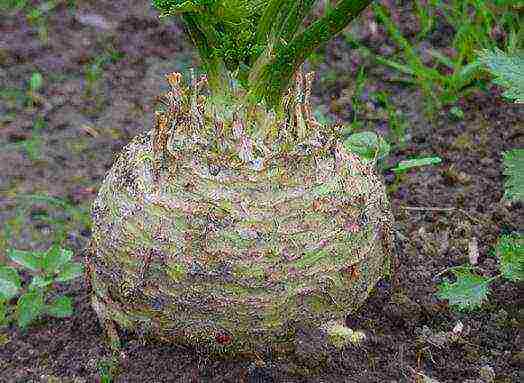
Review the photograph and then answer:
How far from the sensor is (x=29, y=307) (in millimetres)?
2264

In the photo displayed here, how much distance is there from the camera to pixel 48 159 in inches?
127

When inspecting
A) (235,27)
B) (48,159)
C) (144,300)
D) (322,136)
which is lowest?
(48,159)

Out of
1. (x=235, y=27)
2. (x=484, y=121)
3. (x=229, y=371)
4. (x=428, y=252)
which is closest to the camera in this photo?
(x=235, y=27)

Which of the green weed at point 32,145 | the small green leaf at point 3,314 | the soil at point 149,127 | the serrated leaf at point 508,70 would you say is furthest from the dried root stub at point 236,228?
the green weed at point 32,145

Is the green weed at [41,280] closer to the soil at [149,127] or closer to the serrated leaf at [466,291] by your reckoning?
the soil at [149,127]

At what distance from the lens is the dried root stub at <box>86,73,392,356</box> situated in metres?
1.91

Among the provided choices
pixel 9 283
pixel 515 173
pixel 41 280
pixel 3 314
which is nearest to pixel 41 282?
pixel 41 280

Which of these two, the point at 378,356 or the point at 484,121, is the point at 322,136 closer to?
the point at 378,356

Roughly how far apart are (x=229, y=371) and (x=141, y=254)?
1.08 ft

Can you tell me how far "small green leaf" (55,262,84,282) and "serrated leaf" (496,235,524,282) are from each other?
39.0 inches

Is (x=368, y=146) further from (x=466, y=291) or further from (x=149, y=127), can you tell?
(x=149, y=127)

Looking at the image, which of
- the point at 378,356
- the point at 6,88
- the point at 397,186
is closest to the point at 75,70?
the point at 6,88

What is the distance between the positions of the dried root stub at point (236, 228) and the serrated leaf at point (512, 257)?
0.28 m

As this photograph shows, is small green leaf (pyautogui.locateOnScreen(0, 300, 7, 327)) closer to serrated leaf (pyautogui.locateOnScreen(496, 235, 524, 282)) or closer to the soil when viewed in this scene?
the soil
